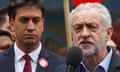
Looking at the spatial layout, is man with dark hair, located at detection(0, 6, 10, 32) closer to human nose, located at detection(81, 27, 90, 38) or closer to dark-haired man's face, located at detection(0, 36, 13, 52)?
dark-haired man's face, located at detection(0, 36, 13, 52)

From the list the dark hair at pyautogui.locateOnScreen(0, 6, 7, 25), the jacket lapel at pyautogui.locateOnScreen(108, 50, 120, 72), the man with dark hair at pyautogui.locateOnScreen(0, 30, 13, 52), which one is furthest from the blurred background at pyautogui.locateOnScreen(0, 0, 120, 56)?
the jacket lapel at pyautogui.locateOnScreen(108, 50, 120, 72)

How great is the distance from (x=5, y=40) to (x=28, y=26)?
131 cm

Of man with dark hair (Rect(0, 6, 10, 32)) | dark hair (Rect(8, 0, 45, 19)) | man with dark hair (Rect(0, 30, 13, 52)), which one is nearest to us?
dark hair (Rect(8, 0, 45, 19))

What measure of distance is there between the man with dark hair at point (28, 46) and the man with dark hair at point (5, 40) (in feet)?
3.34

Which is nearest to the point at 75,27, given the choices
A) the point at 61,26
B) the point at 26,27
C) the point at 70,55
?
the point at 70,55

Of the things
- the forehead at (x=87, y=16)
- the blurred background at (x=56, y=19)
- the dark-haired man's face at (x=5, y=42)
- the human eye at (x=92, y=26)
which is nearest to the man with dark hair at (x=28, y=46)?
the forehead at (x=87, y=16)

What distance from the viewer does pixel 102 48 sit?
15.9 feet

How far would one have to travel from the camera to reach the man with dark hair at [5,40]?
6.76 m

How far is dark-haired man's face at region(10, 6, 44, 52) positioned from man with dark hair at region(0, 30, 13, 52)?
3.41 ft

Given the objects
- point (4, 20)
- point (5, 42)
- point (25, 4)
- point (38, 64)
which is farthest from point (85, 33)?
point (4, 20)

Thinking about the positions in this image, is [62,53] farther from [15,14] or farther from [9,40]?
[15,14]

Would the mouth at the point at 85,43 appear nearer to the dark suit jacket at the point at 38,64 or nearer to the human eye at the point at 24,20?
the dark suit jacket at the point at 38,64

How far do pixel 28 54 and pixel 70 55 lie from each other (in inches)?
49.7

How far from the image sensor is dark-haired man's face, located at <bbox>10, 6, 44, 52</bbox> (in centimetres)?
558
